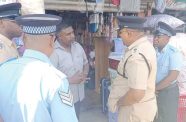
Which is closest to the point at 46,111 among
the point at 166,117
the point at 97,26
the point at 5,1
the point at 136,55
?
the point at 136,55

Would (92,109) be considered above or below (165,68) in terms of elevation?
below

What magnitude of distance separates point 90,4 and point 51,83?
380 cm

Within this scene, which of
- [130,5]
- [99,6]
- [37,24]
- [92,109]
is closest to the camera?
[37,24]

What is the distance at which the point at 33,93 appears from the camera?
185 cm

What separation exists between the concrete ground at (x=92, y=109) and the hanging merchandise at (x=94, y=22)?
1222 millimetres

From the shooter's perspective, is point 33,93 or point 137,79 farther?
point 137,79

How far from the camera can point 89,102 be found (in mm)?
6434

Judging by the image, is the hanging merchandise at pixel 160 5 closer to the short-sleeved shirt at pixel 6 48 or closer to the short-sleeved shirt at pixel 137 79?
the short-sleeved shirt at pixel 137 79

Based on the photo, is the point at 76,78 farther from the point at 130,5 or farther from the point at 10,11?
the point at 130,5

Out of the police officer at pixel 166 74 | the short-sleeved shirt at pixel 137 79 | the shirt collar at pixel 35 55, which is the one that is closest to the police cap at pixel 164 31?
the police officer at pixel 166 74

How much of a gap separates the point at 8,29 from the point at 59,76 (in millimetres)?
1170

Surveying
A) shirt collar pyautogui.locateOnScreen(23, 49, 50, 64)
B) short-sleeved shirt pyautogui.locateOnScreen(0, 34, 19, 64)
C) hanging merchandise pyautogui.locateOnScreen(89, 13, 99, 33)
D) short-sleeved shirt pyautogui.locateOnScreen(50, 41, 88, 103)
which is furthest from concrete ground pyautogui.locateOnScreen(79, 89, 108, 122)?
shirt collar pyautogui.locateOnScreen(23, 49, 50, 64)

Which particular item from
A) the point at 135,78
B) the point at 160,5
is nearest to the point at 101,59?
the point at 160,5

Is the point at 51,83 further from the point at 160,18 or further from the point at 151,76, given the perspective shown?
the point at 160,18
